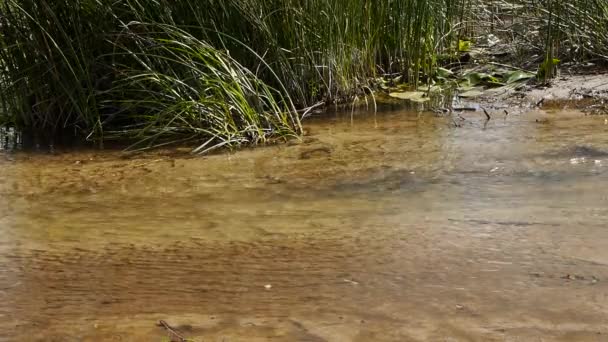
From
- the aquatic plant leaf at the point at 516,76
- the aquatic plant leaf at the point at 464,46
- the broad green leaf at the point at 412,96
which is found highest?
the aquatic plant leaf at the point at 464,46

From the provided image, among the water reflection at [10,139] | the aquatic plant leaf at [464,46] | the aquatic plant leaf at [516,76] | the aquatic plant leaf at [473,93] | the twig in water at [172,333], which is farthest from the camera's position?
the aquatic plant leaf at [464,46]

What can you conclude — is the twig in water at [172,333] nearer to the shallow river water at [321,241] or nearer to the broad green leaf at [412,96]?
the shallow river water at [321,241]

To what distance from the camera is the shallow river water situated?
2029 mm

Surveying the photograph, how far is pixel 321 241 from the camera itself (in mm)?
2609

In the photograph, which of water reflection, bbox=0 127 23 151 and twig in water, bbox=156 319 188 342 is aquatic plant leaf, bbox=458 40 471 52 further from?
twig in water, bbox=156 319 188 342

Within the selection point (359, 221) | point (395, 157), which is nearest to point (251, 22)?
point (395, 157)

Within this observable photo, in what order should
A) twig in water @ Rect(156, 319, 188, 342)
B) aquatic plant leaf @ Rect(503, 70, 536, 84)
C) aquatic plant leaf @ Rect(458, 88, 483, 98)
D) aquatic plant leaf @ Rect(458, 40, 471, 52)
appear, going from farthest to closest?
aquatic plant leaf @ Rect(458, 40, 471, 52), aquatic plant leaf @ Rect(503, 70, 536, 84), aquatic plant leaf @ Rect(458, 88, 483, 98), twig in water @ Rect(156, 319, 188, 342)

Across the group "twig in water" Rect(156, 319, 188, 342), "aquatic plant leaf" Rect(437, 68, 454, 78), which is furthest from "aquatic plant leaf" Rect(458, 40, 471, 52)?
"twig in water" Rect(156, 319, 188, 342)

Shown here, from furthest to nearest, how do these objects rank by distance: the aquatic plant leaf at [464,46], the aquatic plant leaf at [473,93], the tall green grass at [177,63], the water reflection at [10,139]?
the aquatic plant leaf at [464,46]
the aquatic plant leaf at [473,93]
the water reflection at [10,139]
the tall green grass at [177,63]

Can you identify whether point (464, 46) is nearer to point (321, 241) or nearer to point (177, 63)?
point (177, 63)

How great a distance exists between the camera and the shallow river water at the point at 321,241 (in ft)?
6.66

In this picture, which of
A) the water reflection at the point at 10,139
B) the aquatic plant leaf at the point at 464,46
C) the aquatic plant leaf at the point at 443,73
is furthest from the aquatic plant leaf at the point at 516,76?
the water reflection at the point at 10,139

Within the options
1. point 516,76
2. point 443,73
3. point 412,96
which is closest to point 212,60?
point 412,96

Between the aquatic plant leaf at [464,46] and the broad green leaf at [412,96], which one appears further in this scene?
the aquatic plant leaf at [464,46]
